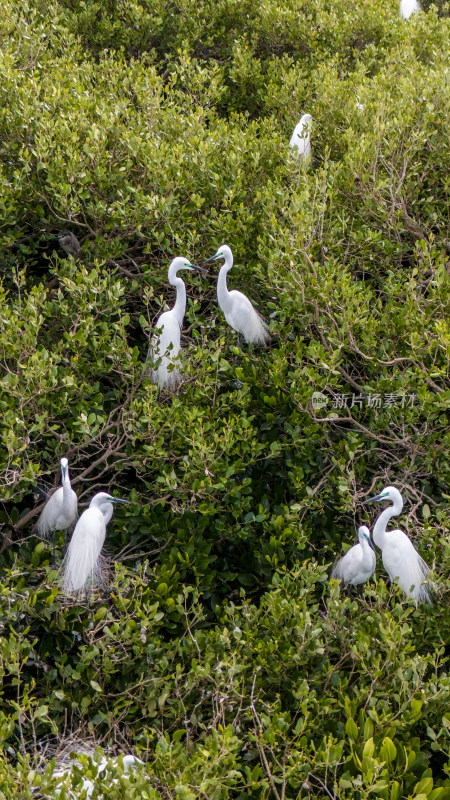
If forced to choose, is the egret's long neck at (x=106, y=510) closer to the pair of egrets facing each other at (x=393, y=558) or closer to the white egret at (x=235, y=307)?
the pair of egrets facing each other at (x=393, y=558)

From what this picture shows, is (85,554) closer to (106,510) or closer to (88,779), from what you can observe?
(106,510)

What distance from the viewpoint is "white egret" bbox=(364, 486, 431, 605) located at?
3.73 m

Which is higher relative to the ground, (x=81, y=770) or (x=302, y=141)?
(x=302, y=141)

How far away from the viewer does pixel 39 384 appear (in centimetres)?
389

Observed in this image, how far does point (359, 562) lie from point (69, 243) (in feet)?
9.50

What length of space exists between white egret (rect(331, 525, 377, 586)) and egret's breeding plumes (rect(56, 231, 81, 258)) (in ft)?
8.79

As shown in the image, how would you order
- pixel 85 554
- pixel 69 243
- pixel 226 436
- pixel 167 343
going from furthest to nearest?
pixel 69 243
pixel 167 343
pixel 226 436
pixel 85 554

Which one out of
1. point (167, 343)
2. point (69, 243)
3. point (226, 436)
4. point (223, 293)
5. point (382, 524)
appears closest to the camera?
point (382, 524)

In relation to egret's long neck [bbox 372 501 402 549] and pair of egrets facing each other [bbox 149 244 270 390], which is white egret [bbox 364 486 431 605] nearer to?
egret's long neck [bbox 372 501 402 549]

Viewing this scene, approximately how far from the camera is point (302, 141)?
617 cm

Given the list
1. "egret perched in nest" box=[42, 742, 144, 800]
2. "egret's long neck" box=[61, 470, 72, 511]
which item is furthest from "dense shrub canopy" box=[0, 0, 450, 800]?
"egret's long neck" box=[61, 470, 72, 511]

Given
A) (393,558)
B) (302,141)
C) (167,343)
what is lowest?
(393,558)

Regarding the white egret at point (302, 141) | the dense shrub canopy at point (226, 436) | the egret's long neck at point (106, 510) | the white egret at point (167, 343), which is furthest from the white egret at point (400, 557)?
the white egret at point (302, 141)

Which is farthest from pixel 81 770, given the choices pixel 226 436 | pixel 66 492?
pixel 226 436
